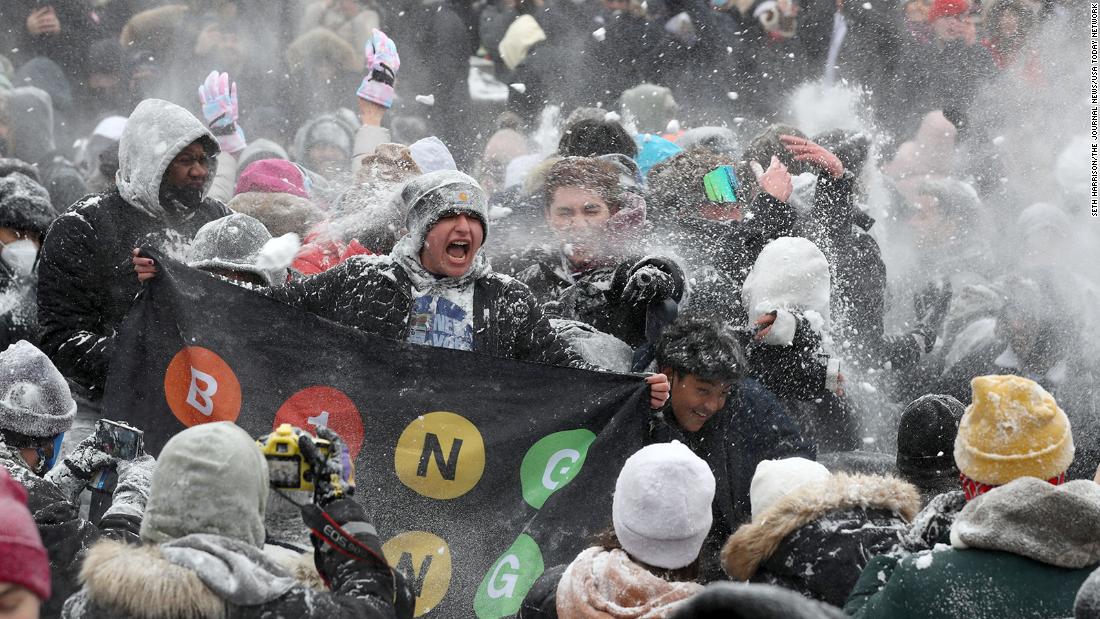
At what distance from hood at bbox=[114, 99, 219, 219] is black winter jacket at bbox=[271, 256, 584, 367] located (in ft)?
2.85

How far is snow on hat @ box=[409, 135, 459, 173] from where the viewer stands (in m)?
7.42

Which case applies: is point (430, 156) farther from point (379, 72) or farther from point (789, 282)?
point (789, 282)

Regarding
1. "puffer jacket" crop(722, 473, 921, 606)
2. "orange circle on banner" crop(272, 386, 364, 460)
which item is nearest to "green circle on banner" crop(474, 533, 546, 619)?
"orange circle on banner" crop(272, 386, 364, 460)

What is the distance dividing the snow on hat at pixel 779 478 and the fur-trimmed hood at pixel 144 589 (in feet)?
5.28

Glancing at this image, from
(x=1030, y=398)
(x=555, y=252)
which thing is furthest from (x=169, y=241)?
(x=1030, y=398)

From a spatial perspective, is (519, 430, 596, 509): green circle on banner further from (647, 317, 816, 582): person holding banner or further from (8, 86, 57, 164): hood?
(8, 86, 57, 164): hood

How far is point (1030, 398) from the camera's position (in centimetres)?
372

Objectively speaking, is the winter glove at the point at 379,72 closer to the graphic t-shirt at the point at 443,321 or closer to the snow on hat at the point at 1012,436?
the graphic t-shirt at the point at 443,321

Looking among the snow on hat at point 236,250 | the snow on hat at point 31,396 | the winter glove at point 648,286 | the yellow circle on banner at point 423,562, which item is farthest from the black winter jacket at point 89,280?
the winter glove at point 648,286

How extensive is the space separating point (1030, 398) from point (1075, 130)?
587cm

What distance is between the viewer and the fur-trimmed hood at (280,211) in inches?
255

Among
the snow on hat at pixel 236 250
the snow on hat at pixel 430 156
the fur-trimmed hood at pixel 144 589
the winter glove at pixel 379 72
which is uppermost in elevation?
the winter glove at pixel 379 72

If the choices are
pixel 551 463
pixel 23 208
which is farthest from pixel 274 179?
pixel 551 463

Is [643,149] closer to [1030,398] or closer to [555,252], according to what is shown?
[555,252]
